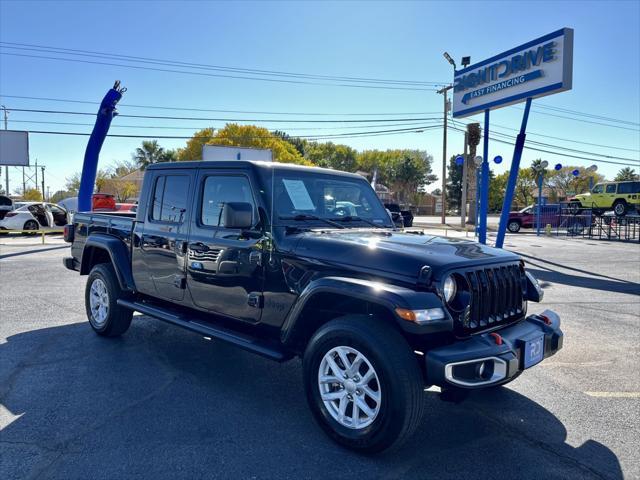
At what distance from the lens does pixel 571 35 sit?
38.1ft

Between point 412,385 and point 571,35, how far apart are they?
39.2 feet

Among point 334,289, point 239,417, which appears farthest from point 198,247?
point 334,289

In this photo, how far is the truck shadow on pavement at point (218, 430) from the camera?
286 cm

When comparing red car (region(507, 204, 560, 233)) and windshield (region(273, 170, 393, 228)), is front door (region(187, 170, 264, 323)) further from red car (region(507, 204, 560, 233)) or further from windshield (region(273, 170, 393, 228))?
red car (region(507, 204, 560, 233))

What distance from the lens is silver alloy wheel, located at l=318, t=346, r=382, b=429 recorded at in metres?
2.98

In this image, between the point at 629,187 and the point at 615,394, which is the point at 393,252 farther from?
the point at 629,187

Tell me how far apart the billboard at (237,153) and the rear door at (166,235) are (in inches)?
719

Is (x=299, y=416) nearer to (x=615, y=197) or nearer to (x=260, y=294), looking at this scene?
(x=260, y=294)

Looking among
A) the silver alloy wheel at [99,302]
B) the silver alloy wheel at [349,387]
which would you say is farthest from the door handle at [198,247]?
the silver alloy wheel at [99,302]

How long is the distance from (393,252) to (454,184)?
61298mm

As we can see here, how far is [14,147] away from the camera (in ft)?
107

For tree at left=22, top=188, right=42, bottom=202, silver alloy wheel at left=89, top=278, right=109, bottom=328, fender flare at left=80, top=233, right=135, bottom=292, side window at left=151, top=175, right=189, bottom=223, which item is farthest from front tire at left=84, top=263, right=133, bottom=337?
tree at left=22, top=188, right=42, bottom=202

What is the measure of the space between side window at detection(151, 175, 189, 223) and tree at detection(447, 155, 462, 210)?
56.8 m

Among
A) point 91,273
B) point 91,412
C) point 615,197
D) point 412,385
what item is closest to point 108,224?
point 91,273
